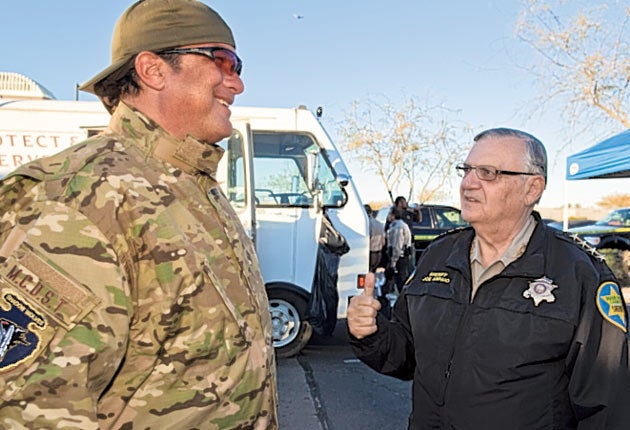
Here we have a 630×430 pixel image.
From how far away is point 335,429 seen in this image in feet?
13.7

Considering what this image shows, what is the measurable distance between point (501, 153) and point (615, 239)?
1273 centimetres

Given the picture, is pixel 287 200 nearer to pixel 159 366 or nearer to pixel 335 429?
pixel 335 429

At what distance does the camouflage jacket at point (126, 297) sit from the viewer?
1.00 metres

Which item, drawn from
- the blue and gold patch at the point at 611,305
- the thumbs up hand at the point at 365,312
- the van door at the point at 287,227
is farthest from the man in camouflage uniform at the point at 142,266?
the van door at the point at 287,227

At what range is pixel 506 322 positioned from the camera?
1938 mm

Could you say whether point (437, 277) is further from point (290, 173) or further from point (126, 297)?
point (290, 173)

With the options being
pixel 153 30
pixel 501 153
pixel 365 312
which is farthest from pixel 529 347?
pixel 153 30

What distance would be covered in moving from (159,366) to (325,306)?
15.5 feet

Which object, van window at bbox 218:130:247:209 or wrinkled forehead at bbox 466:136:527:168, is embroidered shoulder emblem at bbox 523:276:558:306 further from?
van window at bbox 218:130:247:209

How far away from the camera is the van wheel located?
5.79m

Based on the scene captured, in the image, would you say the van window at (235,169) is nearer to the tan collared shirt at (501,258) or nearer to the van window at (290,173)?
the van window at (290,173)

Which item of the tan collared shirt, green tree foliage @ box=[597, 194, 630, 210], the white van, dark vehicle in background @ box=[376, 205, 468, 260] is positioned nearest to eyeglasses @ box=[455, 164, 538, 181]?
the tan collared shirt

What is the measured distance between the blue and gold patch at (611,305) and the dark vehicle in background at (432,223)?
Result: 1229 centimetres

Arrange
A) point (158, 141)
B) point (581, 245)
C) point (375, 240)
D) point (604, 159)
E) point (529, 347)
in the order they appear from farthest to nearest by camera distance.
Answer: point (375, 240), point (604, 159), point (581, 245), point (529, 347), point (158, 141)
